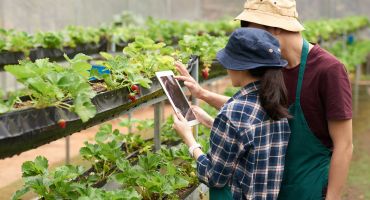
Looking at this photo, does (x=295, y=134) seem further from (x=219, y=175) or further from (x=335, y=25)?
(x=335, y=25)

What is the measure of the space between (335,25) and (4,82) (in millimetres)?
6300

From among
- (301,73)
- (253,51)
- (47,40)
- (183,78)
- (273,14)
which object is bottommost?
(47,40)

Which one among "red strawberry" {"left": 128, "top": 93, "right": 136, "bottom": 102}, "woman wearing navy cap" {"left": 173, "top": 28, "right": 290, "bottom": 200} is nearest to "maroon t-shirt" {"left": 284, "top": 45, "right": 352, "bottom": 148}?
"woman wearing navy cap" {"left": 173, "top": 28, "right": 290, "bottom": 200}

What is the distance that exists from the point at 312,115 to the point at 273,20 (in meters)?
0.45

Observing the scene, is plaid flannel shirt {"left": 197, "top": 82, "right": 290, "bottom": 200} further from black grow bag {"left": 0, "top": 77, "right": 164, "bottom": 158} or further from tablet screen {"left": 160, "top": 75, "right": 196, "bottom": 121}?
black grow bag {"left": 0, "top": 77, "right": 164, "bottom": 158}

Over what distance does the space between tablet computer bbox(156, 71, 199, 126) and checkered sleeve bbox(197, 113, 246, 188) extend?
34 cm

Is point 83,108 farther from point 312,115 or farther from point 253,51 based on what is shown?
point 312,115

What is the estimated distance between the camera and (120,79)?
2945 mm

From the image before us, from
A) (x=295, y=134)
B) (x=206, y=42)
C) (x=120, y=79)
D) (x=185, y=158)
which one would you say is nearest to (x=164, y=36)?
(x=206, y=42)

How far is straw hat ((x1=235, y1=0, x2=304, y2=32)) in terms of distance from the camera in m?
2.57

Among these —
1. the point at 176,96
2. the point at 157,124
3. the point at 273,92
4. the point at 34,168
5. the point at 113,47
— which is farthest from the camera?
the point at 113,47

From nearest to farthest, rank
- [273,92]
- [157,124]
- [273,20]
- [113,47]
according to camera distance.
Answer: [273,92] < [273,20] < [157,124] < [113,47]

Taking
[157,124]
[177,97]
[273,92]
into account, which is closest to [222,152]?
[273,92]

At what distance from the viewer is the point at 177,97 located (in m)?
2.81
